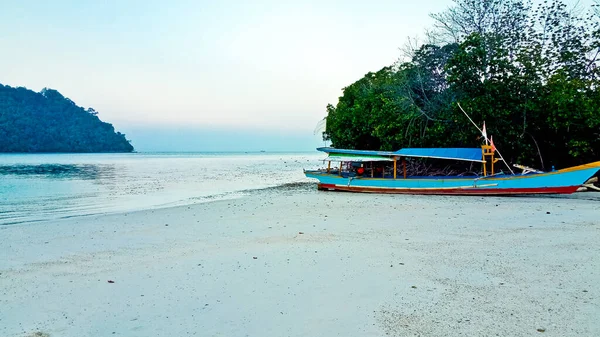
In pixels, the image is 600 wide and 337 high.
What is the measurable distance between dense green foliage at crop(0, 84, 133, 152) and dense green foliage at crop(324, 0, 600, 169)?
126 m

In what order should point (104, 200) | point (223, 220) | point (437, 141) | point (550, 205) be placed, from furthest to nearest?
point (437, 141)
point (104, 200)
point (550, 205)
point (223, 220)

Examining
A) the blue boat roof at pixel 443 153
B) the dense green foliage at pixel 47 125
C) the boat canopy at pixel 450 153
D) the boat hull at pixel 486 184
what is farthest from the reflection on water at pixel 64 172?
the dense green foliage at pixel 47 125

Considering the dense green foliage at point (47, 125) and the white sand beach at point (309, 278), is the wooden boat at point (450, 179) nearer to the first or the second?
the white sand beach at point (309, 278)

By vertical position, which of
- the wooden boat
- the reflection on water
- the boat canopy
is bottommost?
the reflection on water

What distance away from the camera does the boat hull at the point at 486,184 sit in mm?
13742

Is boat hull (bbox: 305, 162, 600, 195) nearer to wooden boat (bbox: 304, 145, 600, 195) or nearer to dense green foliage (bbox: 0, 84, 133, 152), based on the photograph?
wooden boat (bbox: 304, 145, 600, 195)

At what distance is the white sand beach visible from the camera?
3797 millimetres

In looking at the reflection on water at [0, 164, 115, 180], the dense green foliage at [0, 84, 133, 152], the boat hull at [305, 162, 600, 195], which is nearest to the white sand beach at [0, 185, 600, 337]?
the boat hull at [305, 162, 600, 195]

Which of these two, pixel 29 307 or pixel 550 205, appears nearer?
pixel 29 307

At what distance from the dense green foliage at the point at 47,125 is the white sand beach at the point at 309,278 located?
130 m

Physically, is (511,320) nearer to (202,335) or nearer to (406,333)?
(406,333)

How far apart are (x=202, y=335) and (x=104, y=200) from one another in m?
15.6

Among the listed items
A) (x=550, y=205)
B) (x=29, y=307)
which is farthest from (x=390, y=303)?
(x=550, y=205)

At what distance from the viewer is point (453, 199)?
47.2 feet
